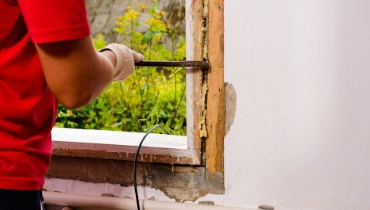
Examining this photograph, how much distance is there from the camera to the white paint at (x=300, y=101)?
1208 millimetres

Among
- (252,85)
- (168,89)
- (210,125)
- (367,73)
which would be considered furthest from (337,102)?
(168,89)

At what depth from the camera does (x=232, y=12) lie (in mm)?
1279

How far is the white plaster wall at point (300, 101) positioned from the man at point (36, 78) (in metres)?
0.56

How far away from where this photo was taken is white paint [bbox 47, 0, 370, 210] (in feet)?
3.96

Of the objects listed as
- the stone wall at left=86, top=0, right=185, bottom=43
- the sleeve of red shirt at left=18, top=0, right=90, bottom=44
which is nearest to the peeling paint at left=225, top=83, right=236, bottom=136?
the sleeve of red shirt at left=18, top=0, right=90, bottom=44

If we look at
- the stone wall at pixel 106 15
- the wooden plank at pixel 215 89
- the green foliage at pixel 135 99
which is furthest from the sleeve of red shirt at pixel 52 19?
the stone wall at pixel 106 15

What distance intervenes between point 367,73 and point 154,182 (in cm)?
66

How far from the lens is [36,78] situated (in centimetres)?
76

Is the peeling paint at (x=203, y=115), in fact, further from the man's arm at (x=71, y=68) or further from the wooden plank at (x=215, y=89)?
the man's arm at (x=71, y=68)

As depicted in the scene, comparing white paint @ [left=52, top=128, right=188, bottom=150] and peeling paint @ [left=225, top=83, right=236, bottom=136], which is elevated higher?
peeling paint @ [left=225, top=83, right=236, bottom=136]

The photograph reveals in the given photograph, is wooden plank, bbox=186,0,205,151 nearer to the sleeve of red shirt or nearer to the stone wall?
the sleeve of red shirt

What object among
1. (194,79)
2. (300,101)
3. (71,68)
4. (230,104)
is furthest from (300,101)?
(71,68)

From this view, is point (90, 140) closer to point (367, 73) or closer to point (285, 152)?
point (285, 152)

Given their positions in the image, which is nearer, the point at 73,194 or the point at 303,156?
the point at 303,156
